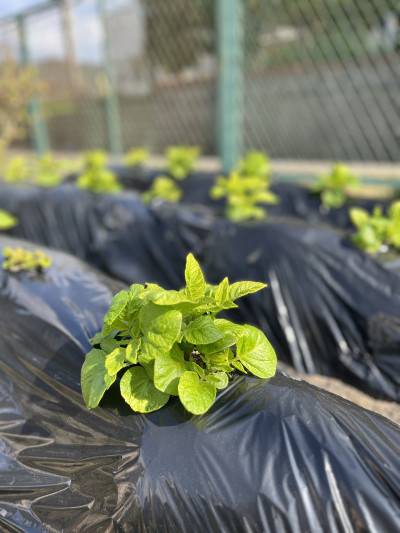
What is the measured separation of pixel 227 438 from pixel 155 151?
6190 millimetres

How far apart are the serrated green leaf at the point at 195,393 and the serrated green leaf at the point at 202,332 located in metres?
0.09

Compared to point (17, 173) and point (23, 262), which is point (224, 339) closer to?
point (23, 262)

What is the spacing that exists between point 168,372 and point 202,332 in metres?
0.13

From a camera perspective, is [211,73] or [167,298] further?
[211,73]

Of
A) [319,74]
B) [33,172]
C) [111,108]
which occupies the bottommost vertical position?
[33,172]

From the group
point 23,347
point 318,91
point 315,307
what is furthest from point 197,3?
point 23,347

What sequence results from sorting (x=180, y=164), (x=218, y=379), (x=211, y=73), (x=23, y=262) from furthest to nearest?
1. (x=211, y=73)
2. (x=180, y=164)
3. (x=23, y=262)
4. (x=218, y=379)

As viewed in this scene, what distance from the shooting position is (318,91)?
17.4 feet

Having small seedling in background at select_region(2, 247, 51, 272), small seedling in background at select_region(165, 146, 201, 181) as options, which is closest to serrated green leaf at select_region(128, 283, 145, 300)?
small seedling in background at select_region(2, 247, 51, 272)

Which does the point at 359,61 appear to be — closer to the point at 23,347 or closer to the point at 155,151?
the point at 155,151

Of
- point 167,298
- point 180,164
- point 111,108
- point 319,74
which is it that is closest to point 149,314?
point 167,298

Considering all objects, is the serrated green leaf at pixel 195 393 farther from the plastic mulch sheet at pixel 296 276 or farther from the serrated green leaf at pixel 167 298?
the plastic mulch sheet at pixel 296 276

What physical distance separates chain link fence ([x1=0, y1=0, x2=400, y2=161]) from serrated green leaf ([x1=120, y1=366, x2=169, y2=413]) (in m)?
4.16

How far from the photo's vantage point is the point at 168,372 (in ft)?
3.44
